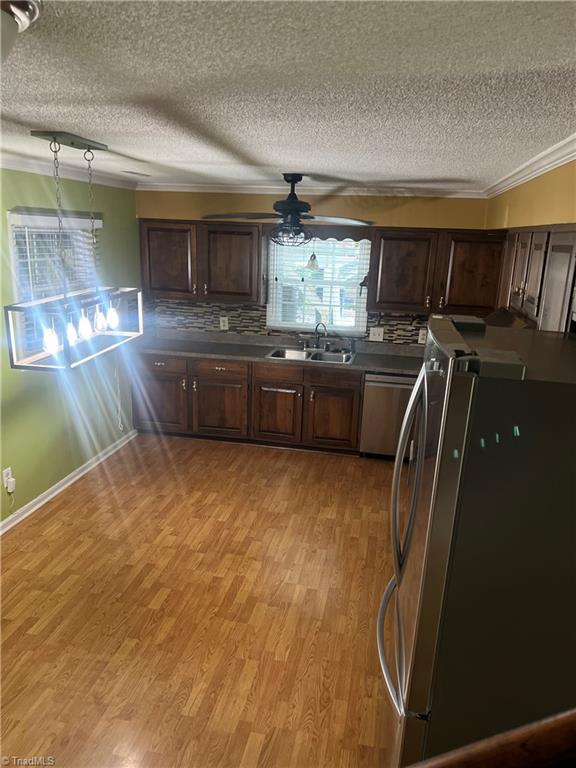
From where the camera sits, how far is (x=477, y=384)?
1.14 metres

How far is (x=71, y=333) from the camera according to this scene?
2586mm

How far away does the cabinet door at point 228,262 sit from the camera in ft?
16.2

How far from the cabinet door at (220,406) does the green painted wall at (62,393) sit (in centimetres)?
70

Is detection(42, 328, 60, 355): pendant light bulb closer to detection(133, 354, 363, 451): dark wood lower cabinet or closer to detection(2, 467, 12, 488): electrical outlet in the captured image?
detection(2, 467, 12, 488): electrical outlet

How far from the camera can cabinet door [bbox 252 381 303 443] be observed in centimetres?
487

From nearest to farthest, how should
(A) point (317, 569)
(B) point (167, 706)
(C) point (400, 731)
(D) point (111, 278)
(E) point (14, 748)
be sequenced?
(C) point (400, 731)
(E) point (14, 748)
(B) point (167, 706)
(A) point (317, 569)
(D) point (111, 278)

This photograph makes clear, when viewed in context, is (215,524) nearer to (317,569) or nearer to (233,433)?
(317,569)

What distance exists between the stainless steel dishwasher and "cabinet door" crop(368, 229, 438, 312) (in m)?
0.70

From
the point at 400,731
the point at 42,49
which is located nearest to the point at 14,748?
the point at 400,731

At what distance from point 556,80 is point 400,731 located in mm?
1715

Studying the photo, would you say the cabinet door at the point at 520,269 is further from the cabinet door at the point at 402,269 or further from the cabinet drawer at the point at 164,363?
the cabinet drawer at the point at 164,363

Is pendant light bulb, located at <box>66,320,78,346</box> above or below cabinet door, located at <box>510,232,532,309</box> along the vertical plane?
below

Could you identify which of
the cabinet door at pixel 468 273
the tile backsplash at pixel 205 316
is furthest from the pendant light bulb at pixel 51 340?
the cabinet door at pixel 468 273

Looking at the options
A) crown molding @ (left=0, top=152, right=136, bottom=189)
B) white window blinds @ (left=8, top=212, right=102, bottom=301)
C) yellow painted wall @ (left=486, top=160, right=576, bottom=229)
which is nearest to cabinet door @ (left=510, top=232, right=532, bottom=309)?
yellow painted wall @ (left=486, top=160, right=576, bottom=229)
